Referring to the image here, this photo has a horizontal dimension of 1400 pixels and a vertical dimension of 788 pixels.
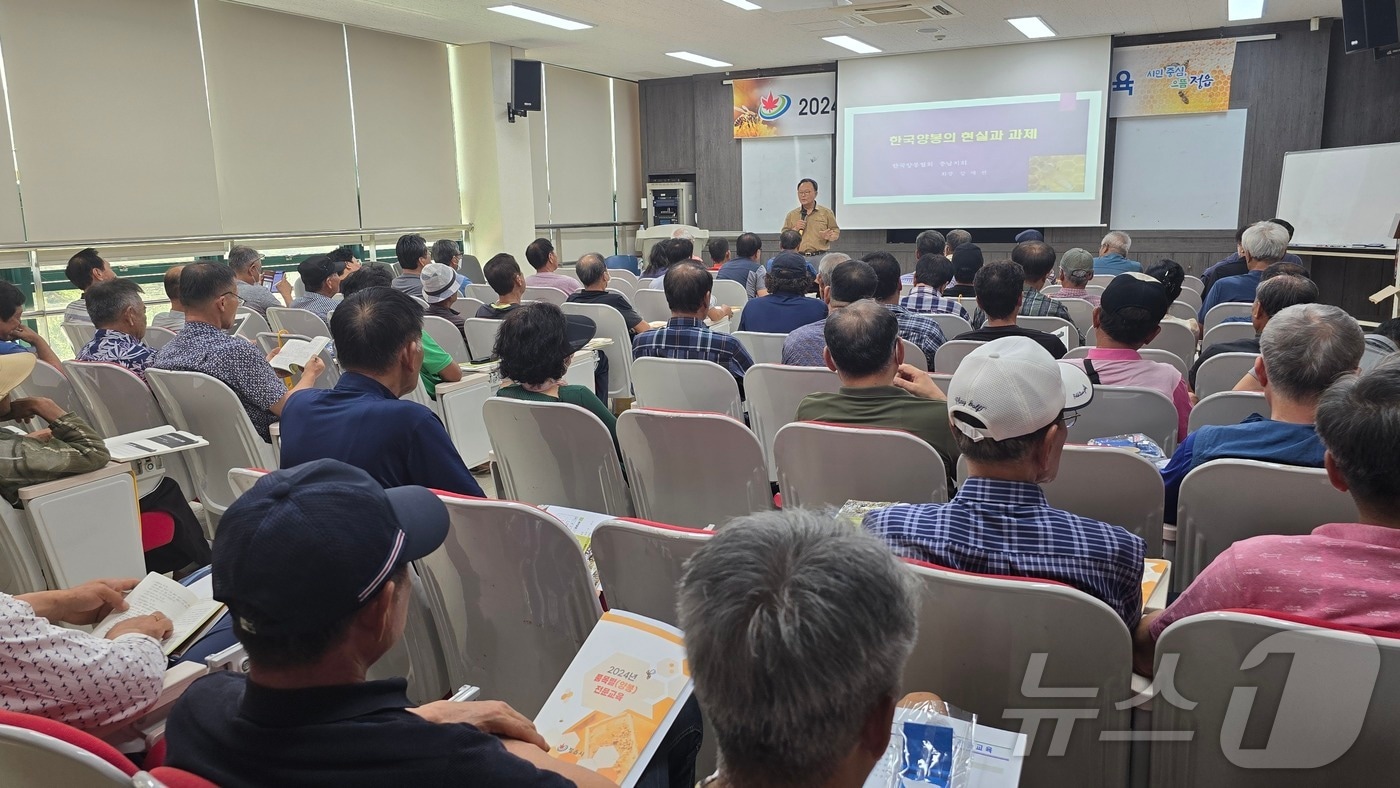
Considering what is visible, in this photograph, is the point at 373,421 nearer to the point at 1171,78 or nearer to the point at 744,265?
the point at 744,265

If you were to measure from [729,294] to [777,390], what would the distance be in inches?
147

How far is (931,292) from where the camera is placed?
5.23 meters

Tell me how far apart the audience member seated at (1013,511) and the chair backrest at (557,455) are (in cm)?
128

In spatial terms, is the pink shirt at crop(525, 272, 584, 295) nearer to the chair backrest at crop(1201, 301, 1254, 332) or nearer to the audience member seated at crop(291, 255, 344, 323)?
the audience member seated at crop(291, 255, 344, 323)

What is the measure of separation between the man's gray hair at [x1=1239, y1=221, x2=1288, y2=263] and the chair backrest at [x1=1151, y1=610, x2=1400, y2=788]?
5.47 meters

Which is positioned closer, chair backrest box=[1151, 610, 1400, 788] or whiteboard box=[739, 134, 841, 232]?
chair backrest box=[1151, 610, 1400, 788]

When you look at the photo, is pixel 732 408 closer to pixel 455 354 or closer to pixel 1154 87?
pixel 455 354

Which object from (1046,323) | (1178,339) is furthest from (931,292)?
(1178,339)

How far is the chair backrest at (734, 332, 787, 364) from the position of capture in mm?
4586

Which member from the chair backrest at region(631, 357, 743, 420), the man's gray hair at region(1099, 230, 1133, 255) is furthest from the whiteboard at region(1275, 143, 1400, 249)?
the chair backrest at region(631, 357, 743, 420)

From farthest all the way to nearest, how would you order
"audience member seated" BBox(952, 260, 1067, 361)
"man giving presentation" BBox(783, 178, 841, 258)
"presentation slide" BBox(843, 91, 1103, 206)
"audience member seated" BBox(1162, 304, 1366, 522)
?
"presentation slide" BBox(843, 91, 1103, 206) < "man giving presentation" BBox(783, 178, 841, 258) < "audience member seated" BBox(952, 260, 1067, 361) < "audience member seated" BBox(1162, 304, 1366, 522)

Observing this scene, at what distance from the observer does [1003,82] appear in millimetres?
11016

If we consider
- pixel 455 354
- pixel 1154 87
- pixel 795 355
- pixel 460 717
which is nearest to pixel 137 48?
pixel 455 354

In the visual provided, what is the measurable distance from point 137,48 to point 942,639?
351 inches
